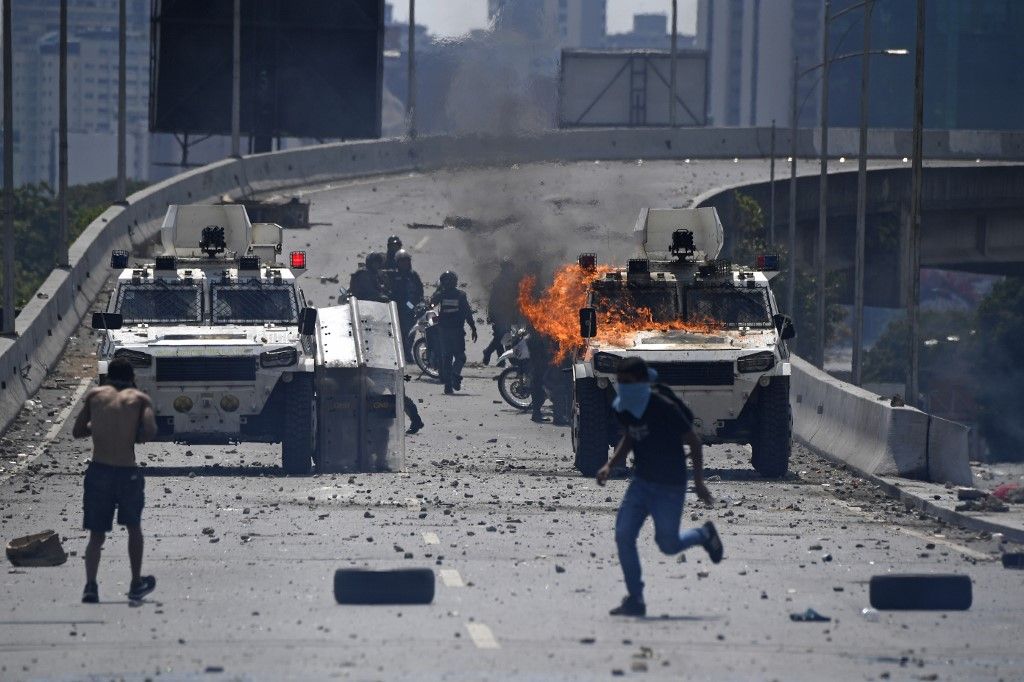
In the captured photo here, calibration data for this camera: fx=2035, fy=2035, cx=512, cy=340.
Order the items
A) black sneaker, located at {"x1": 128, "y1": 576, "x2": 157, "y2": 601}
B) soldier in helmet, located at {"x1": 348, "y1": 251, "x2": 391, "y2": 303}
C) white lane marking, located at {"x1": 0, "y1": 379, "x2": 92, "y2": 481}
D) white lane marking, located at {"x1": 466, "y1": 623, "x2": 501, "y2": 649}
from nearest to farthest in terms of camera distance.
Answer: white lane marking, located at {"x1": 466, "y1": 623, "x2": 501, "y2": 649}, black sneaker, located at {"x1": 128, "y1": 576, "x2": 157, "y2": 601}, white lane marking, located at {"x1": 0, "y1": 379, "x2": 92, "y2": 481}, soldier in helmet, located at {"x1": 348, "y1": 251, "x2": 391, "y2": 303}

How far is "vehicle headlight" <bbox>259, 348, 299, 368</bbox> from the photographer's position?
22.2 metres

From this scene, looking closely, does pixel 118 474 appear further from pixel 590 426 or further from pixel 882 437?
pixel 882 437

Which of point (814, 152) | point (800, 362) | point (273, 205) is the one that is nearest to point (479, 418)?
point (800, 362)

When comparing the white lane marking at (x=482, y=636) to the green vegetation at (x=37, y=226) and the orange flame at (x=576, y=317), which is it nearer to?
the orange flame at (x=576, y=317)

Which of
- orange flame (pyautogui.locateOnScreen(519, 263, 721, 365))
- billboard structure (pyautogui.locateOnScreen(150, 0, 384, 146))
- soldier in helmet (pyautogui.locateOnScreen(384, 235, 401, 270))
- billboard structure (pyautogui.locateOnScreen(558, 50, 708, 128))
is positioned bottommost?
orange flame (pyautogui.locateOnScreen(519, 263, 721, 365))

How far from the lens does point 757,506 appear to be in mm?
19844

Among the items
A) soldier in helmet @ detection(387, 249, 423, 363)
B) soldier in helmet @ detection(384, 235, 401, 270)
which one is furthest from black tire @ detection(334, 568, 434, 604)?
soldier in helmet @ detection(384, 235, 401, 270)

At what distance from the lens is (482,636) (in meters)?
11.9

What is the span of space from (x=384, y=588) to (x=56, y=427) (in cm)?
1531

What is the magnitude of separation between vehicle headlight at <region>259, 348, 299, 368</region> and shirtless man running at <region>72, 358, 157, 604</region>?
28.3ft

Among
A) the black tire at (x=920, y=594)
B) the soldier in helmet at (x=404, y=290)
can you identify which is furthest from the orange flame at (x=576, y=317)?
the black tire at (x=920, y=594)

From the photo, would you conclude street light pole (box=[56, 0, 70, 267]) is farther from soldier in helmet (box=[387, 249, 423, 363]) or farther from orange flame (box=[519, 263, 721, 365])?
orange flame (box=[519, 263, 721, 365])

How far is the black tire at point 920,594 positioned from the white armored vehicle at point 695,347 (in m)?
8.42

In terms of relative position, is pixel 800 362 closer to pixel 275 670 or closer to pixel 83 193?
pixel 275 670
